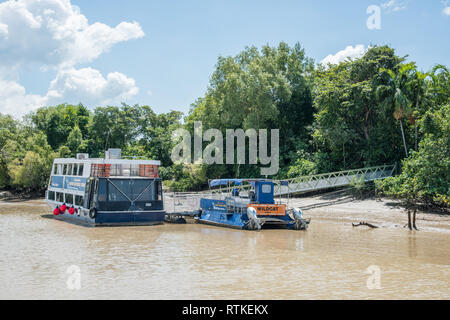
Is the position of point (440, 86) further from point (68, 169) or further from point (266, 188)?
point (68, 169)

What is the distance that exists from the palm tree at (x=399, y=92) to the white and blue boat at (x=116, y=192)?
19.7 meters

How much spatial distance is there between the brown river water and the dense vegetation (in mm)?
9569

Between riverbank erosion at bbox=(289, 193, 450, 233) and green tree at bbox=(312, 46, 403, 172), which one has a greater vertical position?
green tree at bbox=(312, 46, 403, 172)

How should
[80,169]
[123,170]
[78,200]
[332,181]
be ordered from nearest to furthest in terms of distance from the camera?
[123,170] → [78,200] → [80,169] → [332,181]

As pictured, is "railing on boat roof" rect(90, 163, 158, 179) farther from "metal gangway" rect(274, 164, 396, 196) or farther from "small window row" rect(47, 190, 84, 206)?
"metal gangway" rect(274, 164, 396, 196)

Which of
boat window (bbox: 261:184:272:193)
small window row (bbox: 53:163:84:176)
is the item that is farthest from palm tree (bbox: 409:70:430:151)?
small window row (bbox: 53:163:84:176)

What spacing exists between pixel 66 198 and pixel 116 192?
644 cm

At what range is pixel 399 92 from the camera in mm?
33500

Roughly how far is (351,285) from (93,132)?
6627 cm

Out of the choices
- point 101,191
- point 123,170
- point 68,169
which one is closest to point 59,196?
point 68,169

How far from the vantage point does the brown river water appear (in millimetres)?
11117

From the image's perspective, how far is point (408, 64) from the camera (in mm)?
34438

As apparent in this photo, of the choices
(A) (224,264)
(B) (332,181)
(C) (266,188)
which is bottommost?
(A) (224,264)
